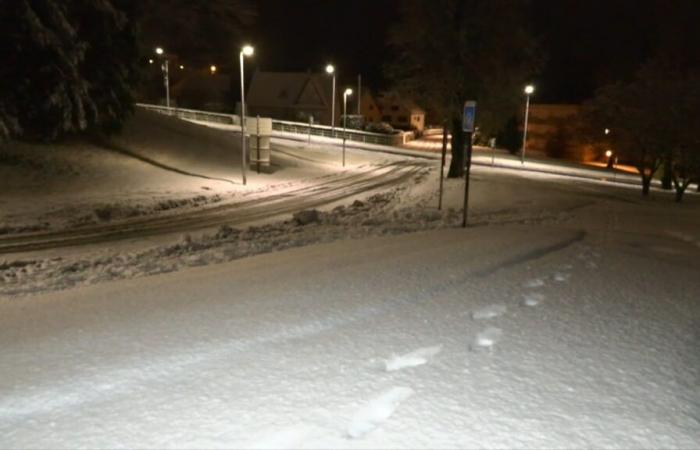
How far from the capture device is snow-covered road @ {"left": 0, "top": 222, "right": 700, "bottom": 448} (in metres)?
4.05

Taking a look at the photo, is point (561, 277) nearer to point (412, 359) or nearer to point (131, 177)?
point (412, 359)

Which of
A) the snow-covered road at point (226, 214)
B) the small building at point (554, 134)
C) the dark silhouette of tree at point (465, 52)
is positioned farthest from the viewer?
the small building at point (554, 134)

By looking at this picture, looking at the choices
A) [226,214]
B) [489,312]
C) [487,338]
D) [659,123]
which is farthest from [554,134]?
[487,338]

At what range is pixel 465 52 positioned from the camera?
27.5 m

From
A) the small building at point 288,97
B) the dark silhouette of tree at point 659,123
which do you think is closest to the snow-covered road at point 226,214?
the dark silhouette of tree at point 659,123

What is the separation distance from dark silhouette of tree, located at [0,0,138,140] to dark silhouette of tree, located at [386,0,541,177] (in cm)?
1319

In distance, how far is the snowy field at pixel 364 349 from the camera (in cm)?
407

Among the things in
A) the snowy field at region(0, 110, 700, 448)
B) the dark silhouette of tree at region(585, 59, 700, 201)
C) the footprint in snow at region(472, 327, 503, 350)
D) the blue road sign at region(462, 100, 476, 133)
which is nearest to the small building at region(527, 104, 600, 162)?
the dark silhouette of tree at region(585, 59, 700, 201)

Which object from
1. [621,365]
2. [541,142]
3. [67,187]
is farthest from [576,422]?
[541,142]

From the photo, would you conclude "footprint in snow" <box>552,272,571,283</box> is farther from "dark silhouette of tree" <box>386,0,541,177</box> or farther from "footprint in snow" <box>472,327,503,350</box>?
"dark silhouette of tree" <box>386,0,541,177</box>

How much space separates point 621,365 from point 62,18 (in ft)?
61.3

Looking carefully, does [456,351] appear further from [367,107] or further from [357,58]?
[357,58]

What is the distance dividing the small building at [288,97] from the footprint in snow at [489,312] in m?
70.2

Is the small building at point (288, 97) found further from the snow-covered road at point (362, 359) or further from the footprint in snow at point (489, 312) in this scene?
the footprint in snow at point (489, 312)
